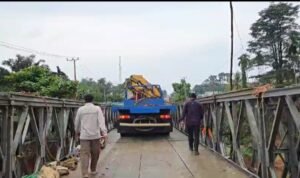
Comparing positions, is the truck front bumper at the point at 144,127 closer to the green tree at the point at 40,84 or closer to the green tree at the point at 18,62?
the green tree at the point at 40,84

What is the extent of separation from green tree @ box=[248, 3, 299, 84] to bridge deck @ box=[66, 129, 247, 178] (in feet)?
104

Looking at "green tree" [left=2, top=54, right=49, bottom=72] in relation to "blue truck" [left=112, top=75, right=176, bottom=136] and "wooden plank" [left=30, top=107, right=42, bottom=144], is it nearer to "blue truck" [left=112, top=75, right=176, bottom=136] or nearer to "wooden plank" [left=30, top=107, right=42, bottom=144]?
"blue truck" [left=112, top=75, right=176, bottom=136]

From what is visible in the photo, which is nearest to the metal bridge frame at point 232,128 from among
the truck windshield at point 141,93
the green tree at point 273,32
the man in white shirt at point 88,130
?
the man in white shirt at point 88,130

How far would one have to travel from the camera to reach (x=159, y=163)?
983 cm

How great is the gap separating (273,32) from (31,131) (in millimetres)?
38495

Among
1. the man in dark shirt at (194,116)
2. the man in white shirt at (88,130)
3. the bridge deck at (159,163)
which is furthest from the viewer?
the man in dark shirt at (194,116)

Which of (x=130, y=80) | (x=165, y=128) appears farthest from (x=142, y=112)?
(x=130, y=80)

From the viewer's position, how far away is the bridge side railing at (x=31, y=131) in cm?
652

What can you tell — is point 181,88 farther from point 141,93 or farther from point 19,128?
point 19,128

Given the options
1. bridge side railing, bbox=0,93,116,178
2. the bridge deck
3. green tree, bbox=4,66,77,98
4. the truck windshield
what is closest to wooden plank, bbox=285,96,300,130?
the bridge deck

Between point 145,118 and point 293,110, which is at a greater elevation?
point 293,110

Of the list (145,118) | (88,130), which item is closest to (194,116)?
(88,130)

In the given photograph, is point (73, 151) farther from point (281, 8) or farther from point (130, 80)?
point (281, 8)

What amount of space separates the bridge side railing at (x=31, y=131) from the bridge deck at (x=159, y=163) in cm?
94
